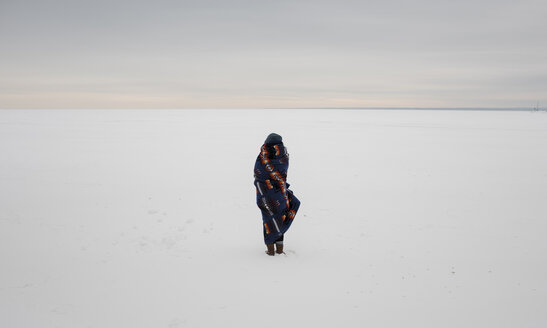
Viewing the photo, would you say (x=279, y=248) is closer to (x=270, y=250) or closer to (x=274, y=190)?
(x=270, y=250)

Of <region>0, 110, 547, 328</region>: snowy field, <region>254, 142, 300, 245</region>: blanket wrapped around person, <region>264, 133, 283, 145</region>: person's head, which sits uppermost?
<region>264, 133, 283, 145</region>: person's head

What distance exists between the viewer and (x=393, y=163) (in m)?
15.3

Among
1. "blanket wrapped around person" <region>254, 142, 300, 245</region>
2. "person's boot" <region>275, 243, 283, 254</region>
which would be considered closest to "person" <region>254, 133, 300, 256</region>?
"blanket wrapped around person" <region>254, 142, 300, 245</region>

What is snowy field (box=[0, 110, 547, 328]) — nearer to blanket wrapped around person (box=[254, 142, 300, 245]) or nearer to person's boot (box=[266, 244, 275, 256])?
person's boot (box=[266, 244, 275, 256])

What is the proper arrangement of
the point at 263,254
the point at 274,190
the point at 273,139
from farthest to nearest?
1. the point at 263,254
2. the point at 274,190
3. the point at 273,139

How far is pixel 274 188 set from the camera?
17.5 feet

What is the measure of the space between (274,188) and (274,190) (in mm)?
30

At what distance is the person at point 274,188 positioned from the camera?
17.0 ft

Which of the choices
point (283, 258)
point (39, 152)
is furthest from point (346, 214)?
point (39, 152)

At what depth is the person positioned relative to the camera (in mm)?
5180

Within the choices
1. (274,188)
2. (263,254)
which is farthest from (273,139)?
(263,254)

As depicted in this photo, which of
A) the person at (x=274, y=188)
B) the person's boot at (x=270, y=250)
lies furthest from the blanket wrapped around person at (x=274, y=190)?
the person's boot at (x=270, y=250)

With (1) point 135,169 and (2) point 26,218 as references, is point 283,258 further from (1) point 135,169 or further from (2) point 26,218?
(1) point 135,169

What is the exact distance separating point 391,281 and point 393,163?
1105cm
